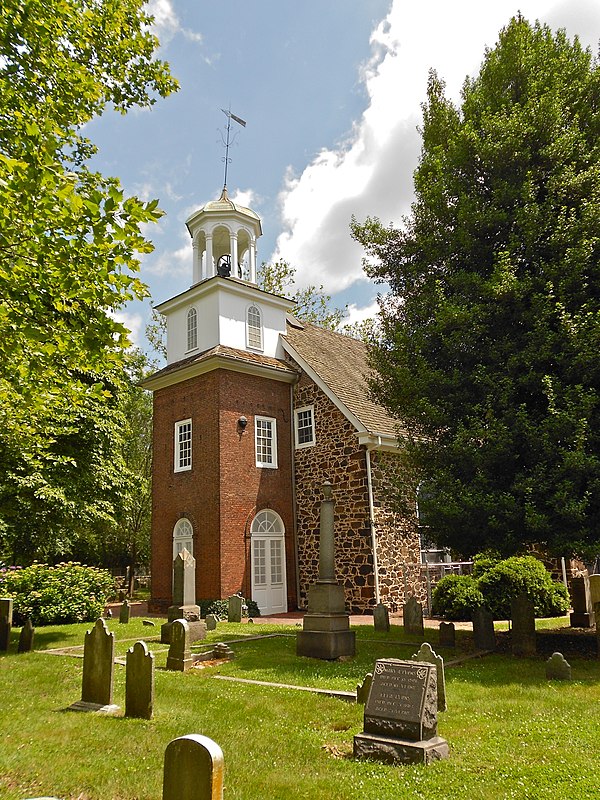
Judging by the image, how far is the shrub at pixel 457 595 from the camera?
11977 mm

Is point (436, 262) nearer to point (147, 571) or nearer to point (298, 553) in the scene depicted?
point (298, 553)

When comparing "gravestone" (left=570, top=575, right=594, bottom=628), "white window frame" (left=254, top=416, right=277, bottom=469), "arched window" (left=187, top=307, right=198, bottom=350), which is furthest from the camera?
"arched window" (left=187, top=307, right=198, bottom=350)

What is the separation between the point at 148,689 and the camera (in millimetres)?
7191

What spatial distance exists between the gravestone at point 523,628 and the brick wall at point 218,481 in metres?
9.30

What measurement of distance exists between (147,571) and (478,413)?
Answer: 140 feet

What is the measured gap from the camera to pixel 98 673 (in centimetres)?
772

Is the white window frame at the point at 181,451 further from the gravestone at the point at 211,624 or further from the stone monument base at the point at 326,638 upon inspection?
the stone monument base at the point at 326,638

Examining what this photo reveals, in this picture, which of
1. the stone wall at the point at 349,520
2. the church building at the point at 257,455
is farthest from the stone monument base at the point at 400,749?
the church building at the point at 257,455

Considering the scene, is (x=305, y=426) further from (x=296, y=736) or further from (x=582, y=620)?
(x=296, y=736)

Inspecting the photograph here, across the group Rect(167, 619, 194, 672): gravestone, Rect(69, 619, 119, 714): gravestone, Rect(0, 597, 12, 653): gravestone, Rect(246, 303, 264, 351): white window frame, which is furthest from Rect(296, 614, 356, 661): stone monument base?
Rect(246, 303, 264, 351): white window frame

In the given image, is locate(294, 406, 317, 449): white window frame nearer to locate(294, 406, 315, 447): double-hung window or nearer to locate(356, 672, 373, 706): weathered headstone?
locate(294, 406, 315, 447): double-hung window

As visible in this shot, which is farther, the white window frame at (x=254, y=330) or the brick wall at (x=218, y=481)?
the white window frame at (x=254, y=330)

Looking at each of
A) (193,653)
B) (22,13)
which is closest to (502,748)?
(193,653)

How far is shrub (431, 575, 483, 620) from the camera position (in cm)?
1198
